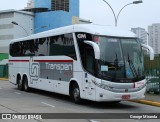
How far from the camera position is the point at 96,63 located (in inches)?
563

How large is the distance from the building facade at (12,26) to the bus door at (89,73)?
8601 cm

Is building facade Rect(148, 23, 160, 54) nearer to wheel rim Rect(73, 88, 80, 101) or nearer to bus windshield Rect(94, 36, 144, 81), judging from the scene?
wheel rim Rect(73, 88, 80, 101)

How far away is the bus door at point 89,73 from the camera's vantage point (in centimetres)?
1452

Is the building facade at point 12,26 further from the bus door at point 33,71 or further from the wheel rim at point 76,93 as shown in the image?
the wheel rim at point 76,93

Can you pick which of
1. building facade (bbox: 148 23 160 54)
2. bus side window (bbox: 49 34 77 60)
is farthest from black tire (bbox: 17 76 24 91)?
building facade (bbox: 148 23 160 54)

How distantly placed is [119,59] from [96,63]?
3.31 ft

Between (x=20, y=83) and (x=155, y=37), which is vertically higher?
(x=155, y=37)

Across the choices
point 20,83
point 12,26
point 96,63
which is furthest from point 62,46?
point 12,26

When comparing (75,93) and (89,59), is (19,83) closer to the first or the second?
(75,93)

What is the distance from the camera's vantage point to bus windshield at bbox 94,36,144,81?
1428 centimetres

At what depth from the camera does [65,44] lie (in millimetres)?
16797

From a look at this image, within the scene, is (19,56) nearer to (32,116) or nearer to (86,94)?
(86,94)

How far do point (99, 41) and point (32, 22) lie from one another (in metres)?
92.0

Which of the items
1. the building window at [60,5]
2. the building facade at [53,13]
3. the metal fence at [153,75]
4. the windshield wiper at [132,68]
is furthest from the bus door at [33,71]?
the building window at [60,5]
